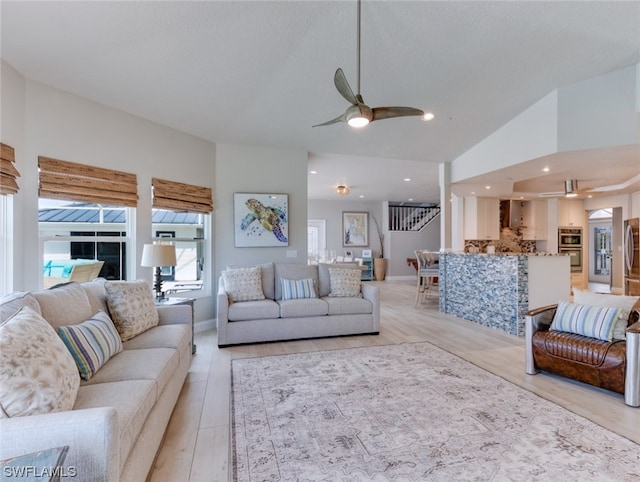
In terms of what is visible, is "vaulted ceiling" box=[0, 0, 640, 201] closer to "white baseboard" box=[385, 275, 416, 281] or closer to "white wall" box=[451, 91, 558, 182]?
"white wall" box=[451, 91, 558, 182]

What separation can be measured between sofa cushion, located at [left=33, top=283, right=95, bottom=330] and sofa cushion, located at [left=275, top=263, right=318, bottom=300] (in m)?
2.40

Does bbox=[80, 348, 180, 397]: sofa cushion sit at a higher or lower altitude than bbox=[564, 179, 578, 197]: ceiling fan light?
lower

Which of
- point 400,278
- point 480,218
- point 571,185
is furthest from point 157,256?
point 400,278

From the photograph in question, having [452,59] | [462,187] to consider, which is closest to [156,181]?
[452,59]

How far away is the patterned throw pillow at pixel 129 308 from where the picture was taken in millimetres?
2609

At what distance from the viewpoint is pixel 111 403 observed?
5.20 ft

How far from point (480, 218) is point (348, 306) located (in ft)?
15.4

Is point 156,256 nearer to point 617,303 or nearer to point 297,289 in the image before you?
point 297,289

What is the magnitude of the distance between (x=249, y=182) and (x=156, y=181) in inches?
53.4

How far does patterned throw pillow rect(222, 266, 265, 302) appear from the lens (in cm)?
424

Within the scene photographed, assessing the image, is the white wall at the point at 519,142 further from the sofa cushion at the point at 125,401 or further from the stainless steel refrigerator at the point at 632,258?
the sofa cushion at the point at 125,401

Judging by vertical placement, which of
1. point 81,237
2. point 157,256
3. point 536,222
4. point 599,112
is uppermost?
point 599,112

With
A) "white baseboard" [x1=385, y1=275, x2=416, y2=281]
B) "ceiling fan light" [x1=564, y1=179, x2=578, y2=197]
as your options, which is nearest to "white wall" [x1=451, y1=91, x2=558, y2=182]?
"ceiling fan light" [x1=564, y1=179, x2=578, y2=197]

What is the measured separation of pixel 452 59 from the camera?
3.33 m
